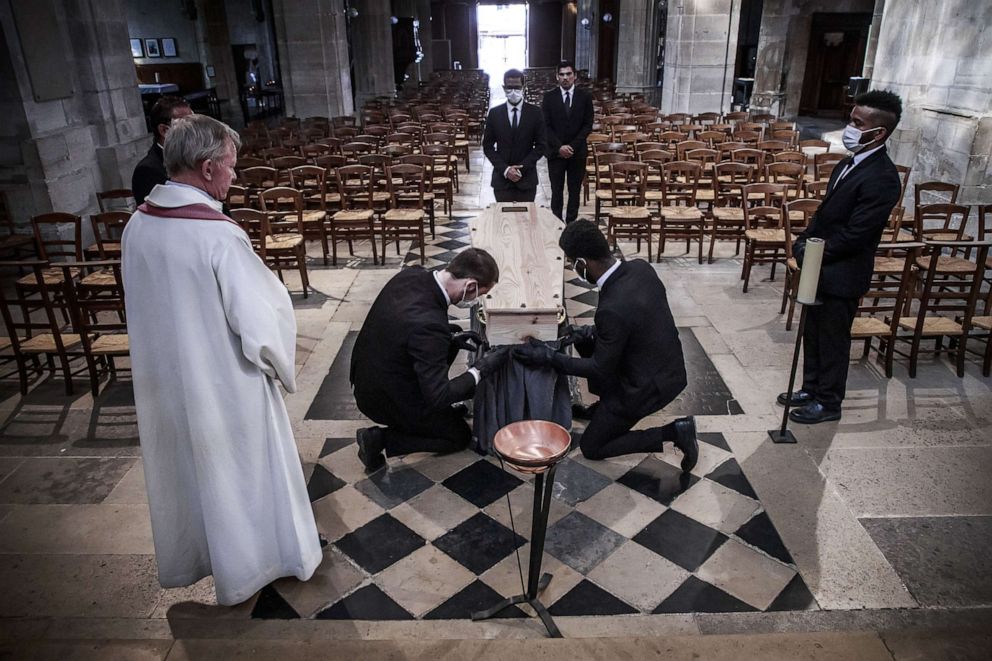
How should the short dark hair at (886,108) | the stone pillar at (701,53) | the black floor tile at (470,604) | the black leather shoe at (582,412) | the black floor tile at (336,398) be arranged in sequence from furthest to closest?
1. the stone pillar at (701,53)
2. the black floor tile at (336,398)
3. the black leather shoe at (582,412)
4. the short dark hair at (886,108)
5. the black floor tile at (470,604)

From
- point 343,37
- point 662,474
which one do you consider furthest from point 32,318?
point 343,37

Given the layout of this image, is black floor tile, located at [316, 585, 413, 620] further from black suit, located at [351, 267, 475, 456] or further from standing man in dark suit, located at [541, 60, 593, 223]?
standing man in dark suit, located at [541, 60, 593, 223]

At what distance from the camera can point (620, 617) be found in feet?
8.95

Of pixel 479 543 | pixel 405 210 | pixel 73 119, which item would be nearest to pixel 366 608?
pixel 479 543

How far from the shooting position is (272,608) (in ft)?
9.21

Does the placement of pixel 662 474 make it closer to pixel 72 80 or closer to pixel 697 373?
pixel 697 373

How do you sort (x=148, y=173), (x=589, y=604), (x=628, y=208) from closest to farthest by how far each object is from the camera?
(x=589, y=604), (x=148, y=173), (x=628, y=208)

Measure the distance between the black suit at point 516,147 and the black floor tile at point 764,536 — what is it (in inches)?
177

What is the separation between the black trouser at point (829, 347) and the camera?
13.2 ft

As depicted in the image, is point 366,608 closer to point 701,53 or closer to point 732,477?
point 732,477

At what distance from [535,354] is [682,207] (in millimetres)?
4583

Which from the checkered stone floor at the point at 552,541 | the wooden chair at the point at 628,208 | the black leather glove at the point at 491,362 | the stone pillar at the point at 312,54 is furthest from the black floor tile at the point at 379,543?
the stone pillar at the point at 312,54

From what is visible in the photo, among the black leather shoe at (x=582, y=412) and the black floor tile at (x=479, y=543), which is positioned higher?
the black leather shoe at (x=582, y=412)

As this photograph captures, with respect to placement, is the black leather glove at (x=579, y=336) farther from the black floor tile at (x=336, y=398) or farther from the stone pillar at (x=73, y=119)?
the stone pillar at (x=73, y=119)
